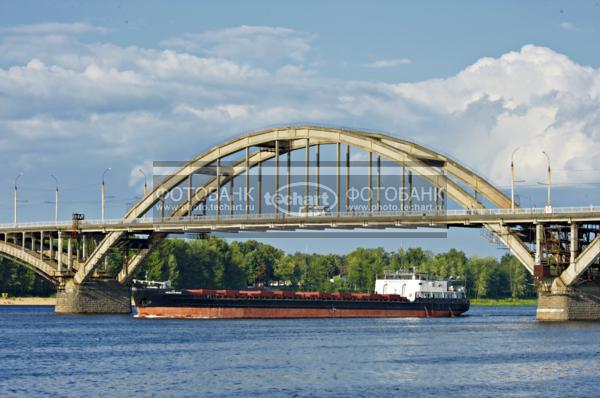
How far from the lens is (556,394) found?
49.6 m

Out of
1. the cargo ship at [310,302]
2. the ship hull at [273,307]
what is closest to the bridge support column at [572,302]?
the ship hull at [273,307]

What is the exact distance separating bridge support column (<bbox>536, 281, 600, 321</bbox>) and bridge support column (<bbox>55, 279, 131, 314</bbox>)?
51.5m

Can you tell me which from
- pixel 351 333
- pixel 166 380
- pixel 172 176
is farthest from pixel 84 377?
→ pixel 172 176

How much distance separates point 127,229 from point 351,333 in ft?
134

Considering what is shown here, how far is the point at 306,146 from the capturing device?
118 m

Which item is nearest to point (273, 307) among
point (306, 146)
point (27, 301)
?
point (306, 146)

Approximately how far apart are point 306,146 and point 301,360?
56388 millimetres

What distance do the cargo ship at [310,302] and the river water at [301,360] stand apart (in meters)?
13.6

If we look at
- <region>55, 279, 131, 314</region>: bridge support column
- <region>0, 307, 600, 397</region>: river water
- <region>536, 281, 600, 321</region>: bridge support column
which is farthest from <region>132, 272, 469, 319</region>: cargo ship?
<region>536, 281, 600, 321</region>: bridge support column

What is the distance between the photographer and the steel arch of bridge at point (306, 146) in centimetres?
10175

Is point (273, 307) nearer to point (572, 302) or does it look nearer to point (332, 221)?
point (332, 221)

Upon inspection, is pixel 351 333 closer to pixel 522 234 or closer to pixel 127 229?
pixel 522 234

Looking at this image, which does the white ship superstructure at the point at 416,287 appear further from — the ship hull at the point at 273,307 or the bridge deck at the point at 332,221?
the bridge deck at the point at 332,221

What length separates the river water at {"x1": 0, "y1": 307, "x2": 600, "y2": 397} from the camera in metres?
51.6
